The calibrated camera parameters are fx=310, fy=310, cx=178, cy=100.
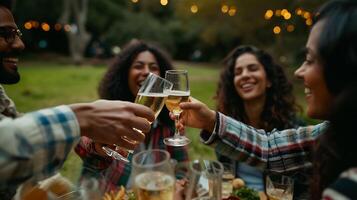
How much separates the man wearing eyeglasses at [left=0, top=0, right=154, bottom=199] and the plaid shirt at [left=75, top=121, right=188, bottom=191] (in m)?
→ 0.19

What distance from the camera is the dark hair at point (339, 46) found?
1138 mm

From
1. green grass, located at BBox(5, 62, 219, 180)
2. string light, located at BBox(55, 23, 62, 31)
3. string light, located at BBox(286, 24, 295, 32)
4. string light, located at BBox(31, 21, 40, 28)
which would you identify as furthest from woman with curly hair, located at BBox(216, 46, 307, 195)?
string light, located at BBox(55, 23, 62, 31)

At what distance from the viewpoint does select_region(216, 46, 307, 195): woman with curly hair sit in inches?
137

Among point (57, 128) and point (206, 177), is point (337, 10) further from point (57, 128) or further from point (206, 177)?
point (57, 128)

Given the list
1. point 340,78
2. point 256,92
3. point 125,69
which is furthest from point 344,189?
point 125,69

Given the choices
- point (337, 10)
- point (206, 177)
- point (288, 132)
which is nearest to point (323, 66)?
point (337, 10)

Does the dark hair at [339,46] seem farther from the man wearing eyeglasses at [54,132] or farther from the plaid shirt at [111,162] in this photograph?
the plaid shirt at [111,162]

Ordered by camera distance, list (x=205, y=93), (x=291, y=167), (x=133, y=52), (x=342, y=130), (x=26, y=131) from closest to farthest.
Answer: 1. (x=26, y=131)
2. (x=342, y=130)
3. (x=291, y=167)
4. (x=133, y=52)
5. (x=205, y=93)

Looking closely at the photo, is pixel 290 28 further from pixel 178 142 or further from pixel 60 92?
pixel 178 142

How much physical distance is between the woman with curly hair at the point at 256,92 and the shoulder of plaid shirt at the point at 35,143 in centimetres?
266

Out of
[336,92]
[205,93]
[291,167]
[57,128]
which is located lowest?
[205,93]

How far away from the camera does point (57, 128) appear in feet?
3.40

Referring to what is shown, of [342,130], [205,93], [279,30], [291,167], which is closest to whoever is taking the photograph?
[342,130]

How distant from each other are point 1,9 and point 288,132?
2068 millimetres
